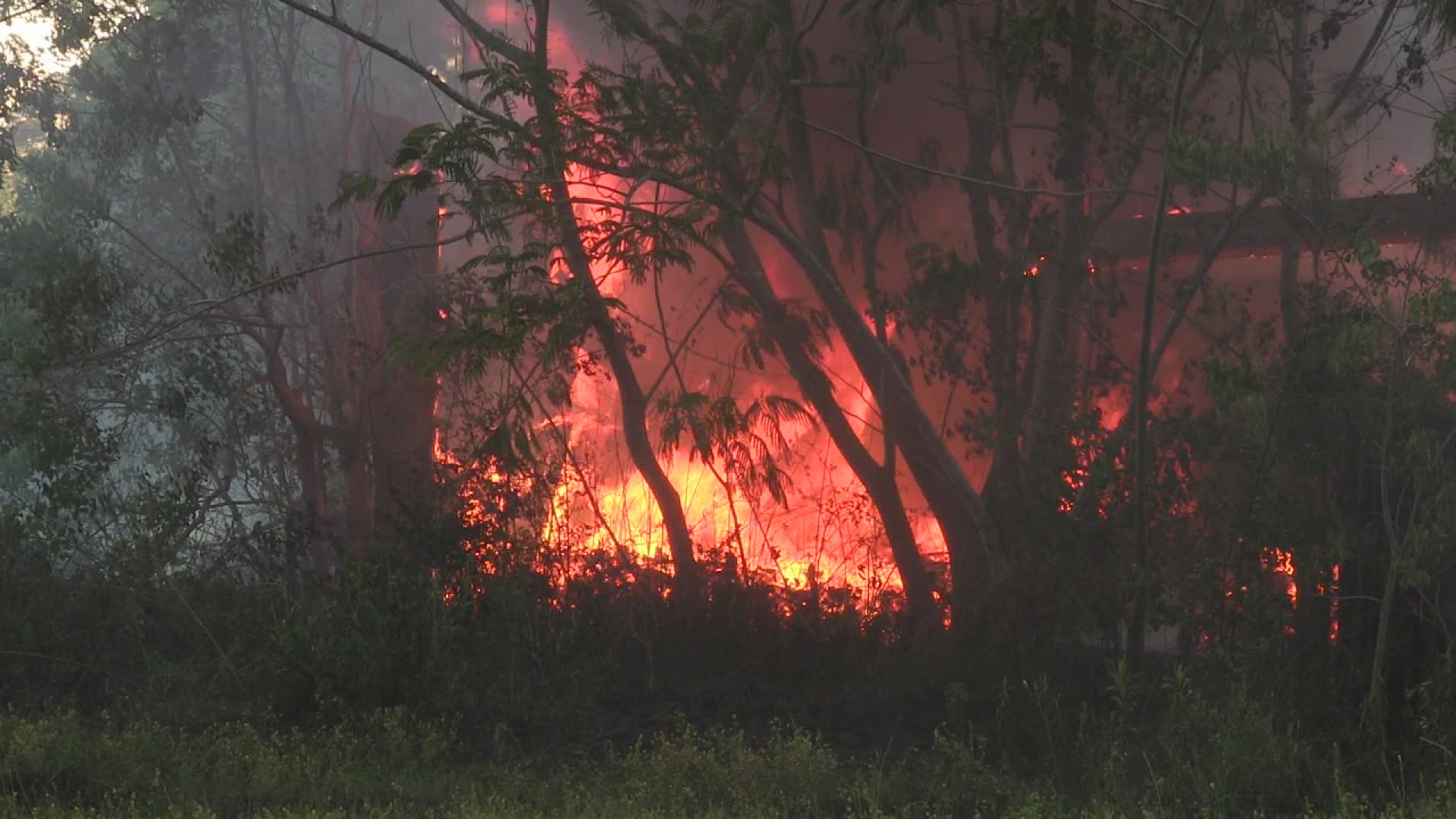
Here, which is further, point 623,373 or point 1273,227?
Answer: point 623,373

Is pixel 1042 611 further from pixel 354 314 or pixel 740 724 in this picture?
pixel 354 314

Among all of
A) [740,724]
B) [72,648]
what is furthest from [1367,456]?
[72,648]

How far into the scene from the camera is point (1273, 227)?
9180mm

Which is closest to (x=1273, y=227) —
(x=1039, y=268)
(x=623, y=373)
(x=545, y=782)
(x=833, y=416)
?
(x=1039, y=268)

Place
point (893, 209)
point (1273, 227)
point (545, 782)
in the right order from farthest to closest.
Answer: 1. point (893, 209)
2. point (1273, 227)
3. point (545, 782)

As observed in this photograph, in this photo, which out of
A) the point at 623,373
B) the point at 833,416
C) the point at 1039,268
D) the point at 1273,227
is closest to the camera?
the point at 1273,227

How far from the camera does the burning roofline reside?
27.3 ft

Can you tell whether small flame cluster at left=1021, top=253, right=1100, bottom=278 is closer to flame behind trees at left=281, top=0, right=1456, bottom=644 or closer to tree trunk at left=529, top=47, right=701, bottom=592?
flame behind trees at left=281, top=0, right=1456, bottom=644

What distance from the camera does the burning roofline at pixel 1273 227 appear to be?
8.32 m

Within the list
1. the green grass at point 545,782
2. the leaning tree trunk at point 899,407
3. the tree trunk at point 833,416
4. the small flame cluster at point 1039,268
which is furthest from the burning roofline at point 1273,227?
the green grass at point 545,782

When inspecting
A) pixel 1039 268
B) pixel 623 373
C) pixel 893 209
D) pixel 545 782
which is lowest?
pixel 545 782

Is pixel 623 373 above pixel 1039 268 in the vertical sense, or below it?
below

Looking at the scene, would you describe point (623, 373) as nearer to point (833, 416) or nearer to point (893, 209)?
point (833, 416)

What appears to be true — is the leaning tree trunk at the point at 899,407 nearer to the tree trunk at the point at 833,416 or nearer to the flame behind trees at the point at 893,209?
the flame behind trees at the point at 893,209
